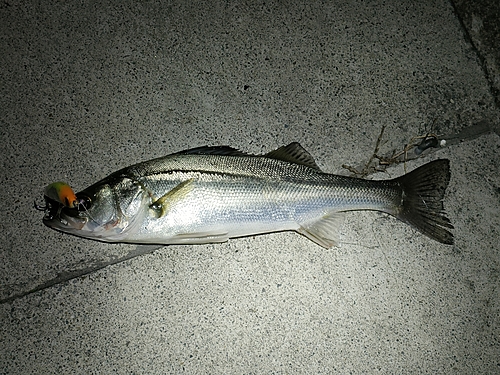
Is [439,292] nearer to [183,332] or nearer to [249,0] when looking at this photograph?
[183,332]

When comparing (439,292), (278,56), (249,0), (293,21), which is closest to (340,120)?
(278,56)

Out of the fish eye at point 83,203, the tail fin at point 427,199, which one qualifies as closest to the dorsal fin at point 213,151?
the fish eye at point 83,203

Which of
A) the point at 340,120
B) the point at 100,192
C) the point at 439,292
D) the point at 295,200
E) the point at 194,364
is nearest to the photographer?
the point at 100,192

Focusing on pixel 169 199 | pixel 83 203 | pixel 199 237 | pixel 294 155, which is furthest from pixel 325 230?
pixel 83 203

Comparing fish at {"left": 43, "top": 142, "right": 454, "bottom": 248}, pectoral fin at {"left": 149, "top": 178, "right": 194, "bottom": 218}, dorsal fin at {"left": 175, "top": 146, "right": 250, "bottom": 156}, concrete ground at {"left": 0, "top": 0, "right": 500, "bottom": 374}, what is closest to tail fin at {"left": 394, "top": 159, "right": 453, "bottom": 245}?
fish at {"left": 43, "top": 142, "right": 454, "bottom": 248}

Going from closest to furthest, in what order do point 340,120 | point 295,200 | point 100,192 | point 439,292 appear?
1. point 100,192
2. point 295,200
3. point 439,292
4. point 340,120

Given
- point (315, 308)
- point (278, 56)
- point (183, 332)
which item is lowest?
point (315, 308)

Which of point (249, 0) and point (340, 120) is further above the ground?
point (249, 0)

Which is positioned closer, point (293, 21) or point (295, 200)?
point (295, 200)

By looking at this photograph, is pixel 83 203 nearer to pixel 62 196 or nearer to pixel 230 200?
pixel 62 196
